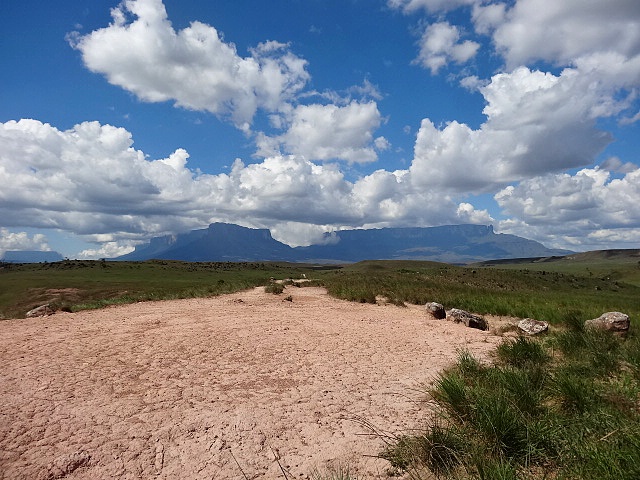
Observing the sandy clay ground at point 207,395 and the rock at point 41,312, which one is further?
the rock at point 41,312

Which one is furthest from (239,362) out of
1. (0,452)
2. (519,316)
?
(519,316)

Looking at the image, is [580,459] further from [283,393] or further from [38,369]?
[38,369]

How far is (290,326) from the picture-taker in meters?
14.9

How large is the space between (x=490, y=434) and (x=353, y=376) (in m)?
4.36

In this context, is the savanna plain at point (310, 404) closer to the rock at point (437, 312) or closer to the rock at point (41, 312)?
the rock at point (437, 312)

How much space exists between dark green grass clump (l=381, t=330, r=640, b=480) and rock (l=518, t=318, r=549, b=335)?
19.7 feet

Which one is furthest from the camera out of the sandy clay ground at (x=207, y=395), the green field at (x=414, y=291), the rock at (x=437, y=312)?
the green field at (x=414, y=291)

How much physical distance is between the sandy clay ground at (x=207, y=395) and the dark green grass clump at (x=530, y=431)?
0.80 m

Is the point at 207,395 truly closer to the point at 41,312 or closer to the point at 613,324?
the point at 613,324

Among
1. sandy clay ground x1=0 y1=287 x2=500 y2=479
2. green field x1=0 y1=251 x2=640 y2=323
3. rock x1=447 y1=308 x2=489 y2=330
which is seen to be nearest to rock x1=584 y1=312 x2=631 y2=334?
green field x1=0 y1=251 x2=640 y2=323

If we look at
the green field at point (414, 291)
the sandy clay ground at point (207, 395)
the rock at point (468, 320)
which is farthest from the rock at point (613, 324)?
the rock at point (468, 320)

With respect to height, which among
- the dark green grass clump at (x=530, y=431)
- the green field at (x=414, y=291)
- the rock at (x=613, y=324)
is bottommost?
the green field at (x=414, y=291)

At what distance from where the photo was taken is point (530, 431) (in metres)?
5.21

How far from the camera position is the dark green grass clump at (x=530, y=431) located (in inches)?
166
